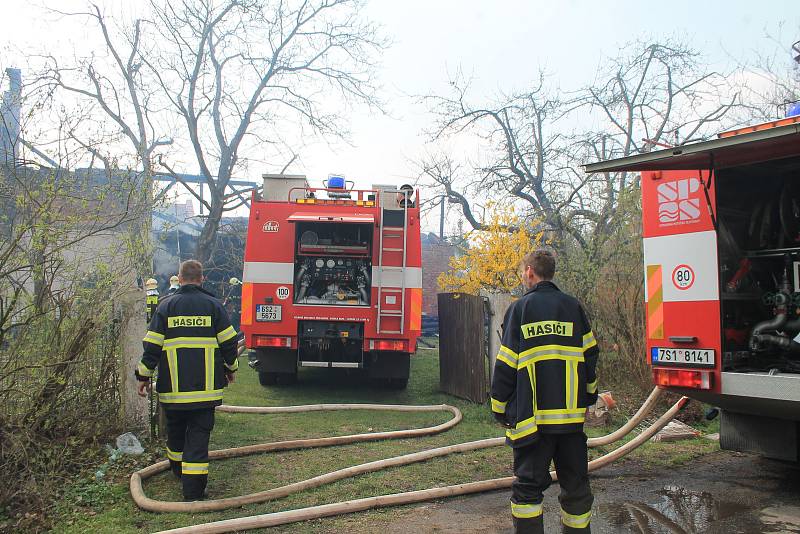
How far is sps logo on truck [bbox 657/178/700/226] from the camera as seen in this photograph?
4996 millimetres

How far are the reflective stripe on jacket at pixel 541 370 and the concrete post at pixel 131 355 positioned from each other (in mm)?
3677

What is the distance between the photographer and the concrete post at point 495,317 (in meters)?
8.41

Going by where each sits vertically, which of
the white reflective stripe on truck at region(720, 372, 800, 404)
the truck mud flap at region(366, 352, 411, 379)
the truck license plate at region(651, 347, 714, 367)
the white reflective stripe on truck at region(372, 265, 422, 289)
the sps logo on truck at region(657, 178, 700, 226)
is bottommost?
the truck mud flap at region(366, 352, 411, 379)

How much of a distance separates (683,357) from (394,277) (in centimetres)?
490

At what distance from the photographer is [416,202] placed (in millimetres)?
9930

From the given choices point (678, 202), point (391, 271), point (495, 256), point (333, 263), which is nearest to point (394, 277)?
point (391, 271)

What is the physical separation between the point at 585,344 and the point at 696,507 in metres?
1.71

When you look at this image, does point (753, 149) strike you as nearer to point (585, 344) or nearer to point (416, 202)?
point (585, 344)

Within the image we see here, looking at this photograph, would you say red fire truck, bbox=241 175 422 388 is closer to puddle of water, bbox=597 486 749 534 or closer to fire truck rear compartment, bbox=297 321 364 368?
fire truck rear compartment, bbox=297 321 364 368

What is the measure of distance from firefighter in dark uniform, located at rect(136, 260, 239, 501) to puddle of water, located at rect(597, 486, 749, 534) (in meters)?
2.85

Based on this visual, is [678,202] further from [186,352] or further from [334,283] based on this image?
[334,283]

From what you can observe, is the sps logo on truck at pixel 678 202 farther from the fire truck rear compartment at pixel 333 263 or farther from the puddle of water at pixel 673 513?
the fire truck rear compartment at pixel 333 263

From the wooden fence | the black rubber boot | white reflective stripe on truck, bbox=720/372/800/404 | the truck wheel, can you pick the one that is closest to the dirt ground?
the black rubber boot

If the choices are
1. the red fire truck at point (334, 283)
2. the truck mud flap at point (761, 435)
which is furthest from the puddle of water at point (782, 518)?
the red fire truck at point (334, 283)
